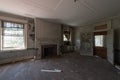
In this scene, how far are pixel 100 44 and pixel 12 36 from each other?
5.88 meters

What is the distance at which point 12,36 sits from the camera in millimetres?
4832

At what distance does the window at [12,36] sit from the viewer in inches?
179

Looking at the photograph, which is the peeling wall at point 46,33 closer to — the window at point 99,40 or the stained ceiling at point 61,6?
the stained ceiling at point 61,6

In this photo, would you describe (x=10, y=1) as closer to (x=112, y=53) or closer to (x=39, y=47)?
(x=39, y=47)

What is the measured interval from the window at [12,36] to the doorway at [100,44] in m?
5.19

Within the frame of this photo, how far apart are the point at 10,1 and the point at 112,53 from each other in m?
5.16

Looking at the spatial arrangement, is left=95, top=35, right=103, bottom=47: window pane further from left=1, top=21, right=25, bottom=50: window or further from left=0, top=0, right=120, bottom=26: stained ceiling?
left=1, top=21, right=25, bottom=50: window

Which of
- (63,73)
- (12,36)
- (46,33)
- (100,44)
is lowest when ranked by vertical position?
(63,73)

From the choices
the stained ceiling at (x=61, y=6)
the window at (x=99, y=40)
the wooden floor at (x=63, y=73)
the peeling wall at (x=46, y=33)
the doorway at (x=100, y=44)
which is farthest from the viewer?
the window at (x=99, y=40)

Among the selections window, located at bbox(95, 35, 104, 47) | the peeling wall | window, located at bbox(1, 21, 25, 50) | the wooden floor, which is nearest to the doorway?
window, located at bbox(95, 35, 104, 47)

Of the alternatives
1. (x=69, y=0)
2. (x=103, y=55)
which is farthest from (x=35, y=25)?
(x=103, y=55)

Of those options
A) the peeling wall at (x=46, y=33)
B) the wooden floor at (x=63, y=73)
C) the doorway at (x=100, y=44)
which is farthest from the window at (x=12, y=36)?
the doorway at (x=100, y=44)

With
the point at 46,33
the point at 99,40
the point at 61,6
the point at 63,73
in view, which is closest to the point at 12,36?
the point at 46,33

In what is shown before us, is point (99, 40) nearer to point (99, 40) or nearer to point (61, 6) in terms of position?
point (99, 40)
